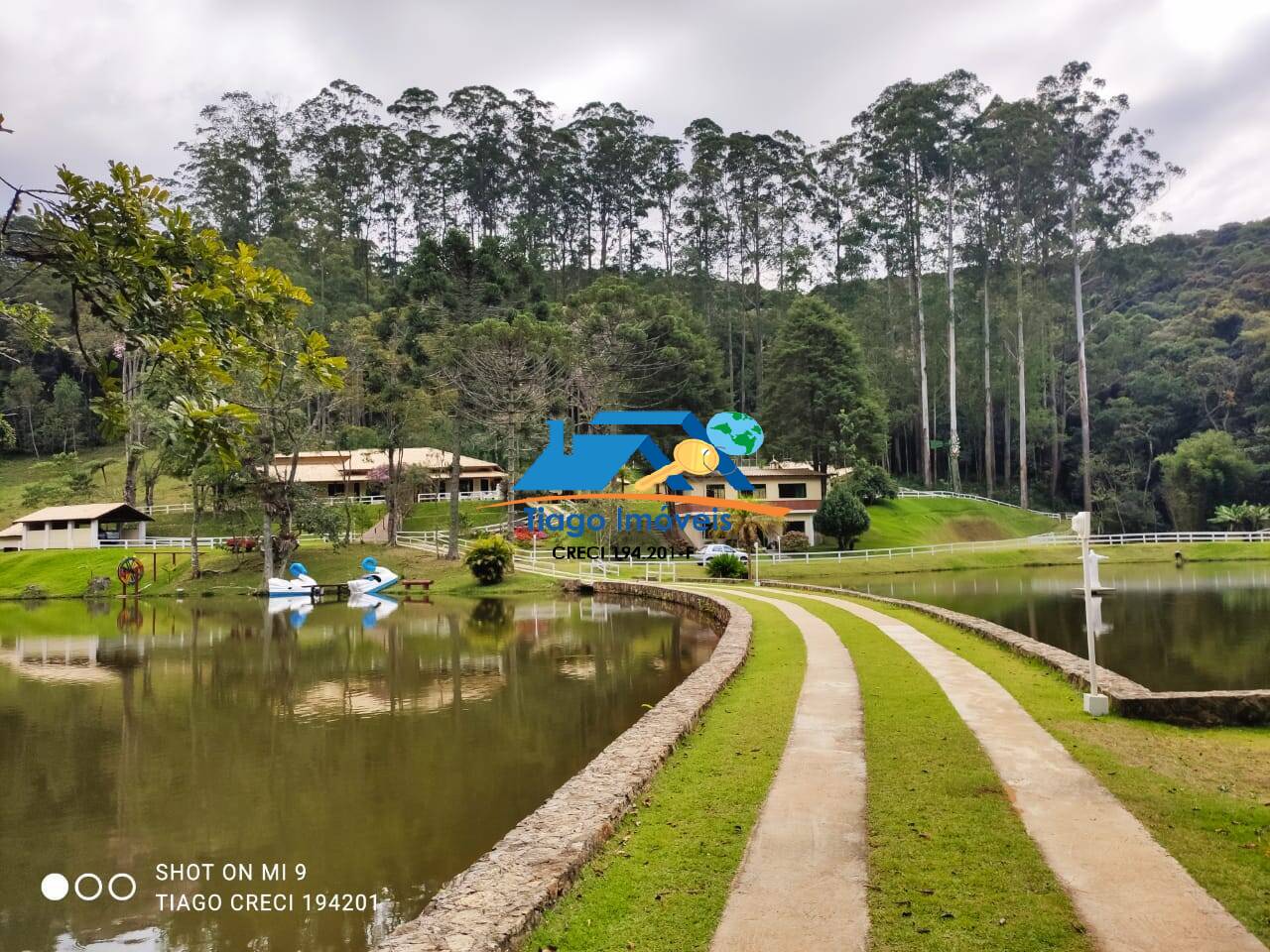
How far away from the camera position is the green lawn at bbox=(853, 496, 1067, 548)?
1763 inches

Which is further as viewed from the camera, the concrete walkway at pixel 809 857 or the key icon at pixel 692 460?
the key icon at pixel 692 460

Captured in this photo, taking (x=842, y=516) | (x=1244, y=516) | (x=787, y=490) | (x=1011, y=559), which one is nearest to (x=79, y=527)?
(x=787, y=490)

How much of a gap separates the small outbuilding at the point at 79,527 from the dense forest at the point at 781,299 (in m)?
4.38

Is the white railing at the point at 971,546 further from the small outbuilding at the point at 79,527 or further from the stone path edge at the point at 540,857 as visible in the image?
the small outbuilding at the point at 79,527

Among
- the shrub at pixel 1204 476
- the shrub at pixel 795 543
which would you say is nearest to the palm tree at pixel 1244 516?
the shrub at pixel 1204 476

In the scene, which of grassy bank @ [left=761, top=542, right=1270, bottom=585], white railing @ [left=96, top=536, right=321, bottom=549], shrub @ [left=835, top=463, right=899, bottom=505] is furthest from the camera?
shrub @ [left=835, top=463, right=899, bottom=505]

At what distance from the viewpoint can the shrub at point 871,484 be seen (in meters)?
47.5

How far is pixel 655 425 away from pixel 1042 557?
23418 mm

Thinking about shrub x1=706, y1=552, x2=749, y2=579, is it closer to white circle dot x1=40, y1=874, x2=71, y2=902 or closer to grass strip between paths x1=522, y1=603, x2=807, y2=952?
grass strip between paths x1=522, y1=603, x2=807, y2=952

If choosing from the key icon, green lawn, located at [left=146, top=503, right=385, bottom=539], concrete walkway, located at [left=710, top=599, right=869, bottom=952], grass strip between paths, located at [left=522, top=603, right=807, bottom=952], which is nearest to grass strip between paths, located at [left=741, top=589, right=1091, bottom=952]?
concrete walkway, located at [left=710, top=599, right=869, bottom=952]

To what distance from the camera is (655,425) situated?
51.4 m

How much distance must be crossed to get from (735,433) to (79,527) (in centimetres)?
3747

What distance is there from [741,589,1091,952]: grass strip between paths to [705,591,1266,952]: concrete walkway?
0.13m

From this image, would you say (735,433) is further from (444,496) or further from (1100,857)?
(1100,857)
